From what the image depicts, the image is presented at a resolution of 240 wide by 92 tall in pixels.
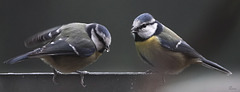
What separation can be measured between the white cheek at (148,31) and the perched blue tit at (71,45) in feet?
0.76

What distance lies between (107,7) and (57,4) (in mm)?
586

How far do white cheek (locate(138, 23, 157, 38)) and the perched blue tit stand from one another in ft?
0.76

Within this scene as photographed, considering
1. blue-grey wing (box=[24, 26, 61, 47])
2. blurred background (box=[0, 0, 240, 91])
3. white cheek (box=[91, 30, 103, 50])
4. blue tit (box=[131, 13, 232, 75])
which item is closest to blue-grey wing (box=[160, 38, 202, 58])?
blue tit (box=[131, 13, 232, 75])

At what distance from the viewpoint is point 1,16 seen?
176 inches

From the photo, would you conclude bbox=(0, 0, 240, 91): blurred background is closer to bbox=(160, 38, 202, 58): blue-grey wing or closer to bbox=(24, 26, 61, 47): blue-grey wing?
bbox=(160, 38, 202, 58): blue-grey wing

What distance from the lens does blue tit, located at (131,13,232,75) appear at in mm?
1885

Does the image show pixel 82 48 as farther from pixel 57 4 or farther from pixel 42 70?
pixel 57 4

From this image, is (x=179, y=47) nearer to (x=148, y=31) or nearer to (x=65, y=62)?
(x=148, y=31)

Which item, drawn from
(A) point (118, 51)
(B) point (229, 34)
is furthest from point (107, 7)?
(B) point (229, 34)

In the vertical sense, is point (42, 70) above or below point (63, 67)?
below

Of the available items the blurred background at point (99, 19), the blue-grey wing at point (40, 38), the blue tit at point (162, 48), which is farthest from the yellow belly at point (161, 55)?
the blurred background at point (99, 19)

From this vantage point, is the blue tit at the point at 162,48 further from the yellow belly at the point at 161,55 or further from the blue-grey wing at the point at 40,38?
the blue-grey wing at the point at 40,38

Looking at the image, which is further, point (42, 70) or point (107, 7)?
point (107, 7)

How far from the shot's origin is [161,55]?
6.21 ft
